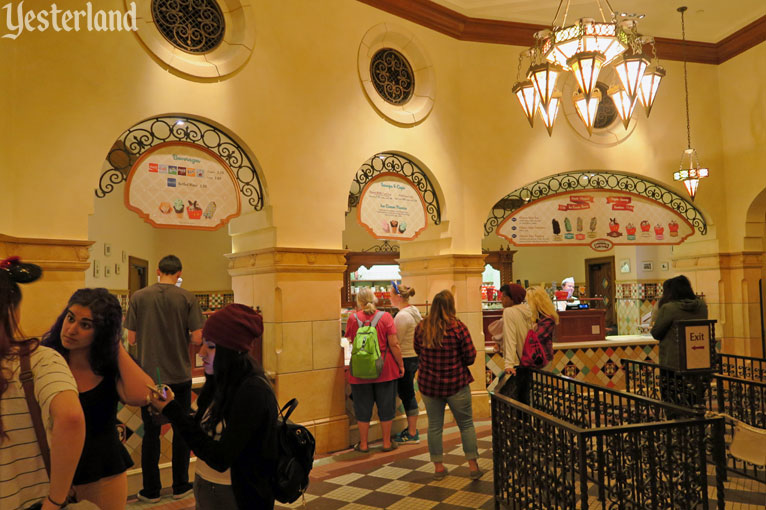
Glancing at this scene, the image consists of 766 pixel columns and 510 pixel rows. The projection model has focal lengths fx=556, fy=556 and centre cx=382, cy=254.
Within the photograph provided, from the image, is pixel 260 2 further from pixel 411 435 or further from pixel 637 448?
pixel 637 448

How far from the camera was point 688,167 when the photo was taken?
8.20 m

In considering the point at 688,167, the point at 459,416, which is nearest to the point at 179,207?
the point at 459,416

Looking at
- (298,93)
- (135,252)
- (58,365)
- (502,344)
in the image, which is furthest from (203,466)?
(135,252)

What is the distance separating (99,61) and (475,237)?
462 cm

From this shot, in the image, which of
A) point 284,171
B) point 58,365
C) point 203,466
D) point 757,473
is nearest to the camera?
point 58,365

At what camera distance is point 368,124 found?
6.38 m

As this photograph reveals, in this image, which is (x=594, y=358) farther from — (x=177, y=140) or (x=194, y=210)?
(x=177, y=140)

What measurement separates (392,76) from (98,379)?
5.44 metres

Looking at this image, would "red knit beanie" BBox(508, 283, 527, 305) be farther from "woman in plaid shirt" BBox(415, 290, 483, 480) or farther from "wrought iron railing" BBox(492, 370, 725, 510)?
"wrought iron railing" BBox(492, 370, 725, 510)

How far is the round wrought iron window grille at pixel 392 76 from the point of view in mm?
6629

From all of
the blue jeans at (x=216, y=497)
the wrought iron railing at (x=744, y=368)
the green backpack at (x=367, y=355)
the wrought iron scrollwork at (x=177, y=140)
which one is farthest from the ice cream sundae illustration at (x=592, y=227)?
the blue jeans at (x=216, y=497)

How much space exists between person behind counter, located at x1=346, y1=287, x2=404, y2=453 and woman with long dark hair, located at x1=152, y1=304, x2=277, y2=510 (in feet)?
10.9

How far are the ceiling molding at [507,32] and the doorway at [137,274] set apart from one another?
540 cm

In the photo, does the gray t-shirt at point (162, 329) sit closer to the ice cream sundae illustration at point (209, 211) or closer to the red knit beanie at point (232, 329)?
the ice cream sundae illustration at point (209, 211)
